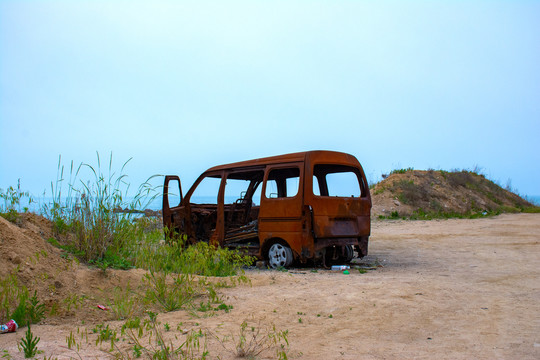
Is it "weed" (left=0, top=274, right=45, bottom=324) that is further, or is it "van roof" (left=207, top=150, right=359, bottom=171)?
"van roof" (left=207, top=150, right=359, bottom=171)

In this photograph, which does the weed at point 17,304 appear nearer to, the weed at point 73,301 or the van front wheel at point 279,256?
the weed at point 73,301

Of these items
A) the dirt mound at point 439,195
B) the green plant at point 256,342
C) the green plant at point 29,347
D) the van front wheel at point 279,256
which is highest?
the dirt mound at point 439,195

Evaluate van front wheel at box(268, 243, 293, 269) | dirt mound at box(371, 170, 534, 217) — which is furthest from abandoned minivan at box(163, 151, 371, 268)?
dirt mound at box(371, 170, 534, 217)

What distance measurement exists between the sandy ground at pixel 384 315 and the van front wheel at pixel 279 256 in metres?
0.31

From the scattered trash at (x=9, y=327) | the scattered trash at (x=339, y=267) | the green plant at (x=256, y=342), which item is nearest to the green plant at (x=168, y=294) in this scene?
the green plant at (x=256, y=342)

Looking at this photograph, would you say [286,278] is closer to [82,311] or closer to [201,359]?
[82,311]

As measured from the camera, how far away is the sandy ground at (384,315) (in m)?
3.68

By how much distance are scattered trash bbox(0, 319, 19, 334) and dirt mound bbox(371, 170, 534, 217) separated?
1792 centimetres

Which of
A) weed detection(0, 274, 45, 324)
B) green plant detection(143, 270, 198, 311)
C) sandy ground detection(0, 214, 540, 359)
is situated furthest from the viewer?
green plant detection(143, 270, 198, 311)

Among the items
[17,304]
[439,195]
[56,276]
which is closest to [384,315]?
[56,276]

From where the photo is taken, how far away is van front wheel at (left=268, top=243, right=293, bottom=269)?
8.00m

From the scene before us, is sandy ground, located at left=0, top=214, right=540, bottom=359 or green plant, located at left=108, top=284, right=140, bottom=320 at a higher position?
green plant, located at left=108, top=284, right=140, bottom=320

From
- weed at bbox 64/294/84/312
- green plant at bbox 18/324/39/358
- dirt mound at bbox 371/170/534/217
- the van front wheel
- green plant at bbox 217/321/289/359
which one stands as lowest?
green plant at bbox 217/321/289/359

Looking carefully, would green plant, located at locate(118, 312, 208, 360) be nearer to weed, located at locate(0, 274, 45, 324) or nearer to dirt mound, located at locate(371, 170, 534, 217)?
weed, located at locate(0, 274, 45, 324)
